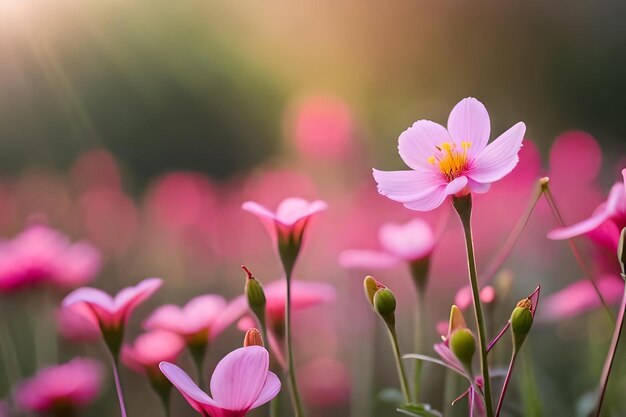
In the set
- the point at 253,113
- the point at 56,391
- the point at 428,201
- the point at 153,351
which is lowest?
the point at 253,113

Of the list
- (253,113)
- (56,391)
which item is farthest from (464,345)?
(253,113)

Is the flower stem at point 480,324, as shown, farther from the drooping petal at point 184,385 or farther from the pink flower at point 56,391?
the pink flower at point 56,391

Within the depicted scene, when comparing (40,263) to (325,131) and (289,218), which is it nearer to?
(289,218)

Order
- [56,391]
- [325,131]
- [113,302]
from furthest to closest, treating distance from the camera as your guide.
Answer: [325,131] < [56,391] < [113,302]

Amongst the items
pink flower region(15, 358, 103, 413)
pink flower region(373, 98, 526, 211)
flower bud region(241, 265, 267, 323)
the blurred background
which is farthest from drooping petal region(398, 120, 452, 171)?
the blurred background

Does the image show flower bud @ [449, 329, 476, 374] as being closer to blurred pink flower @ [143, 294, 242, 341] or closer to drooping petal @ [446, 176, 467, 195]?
drooping petal @ [446, 176, 467, 195]

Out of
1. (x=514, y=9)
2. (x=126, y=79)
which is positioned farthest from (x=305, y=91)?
(x=514, y=9)
